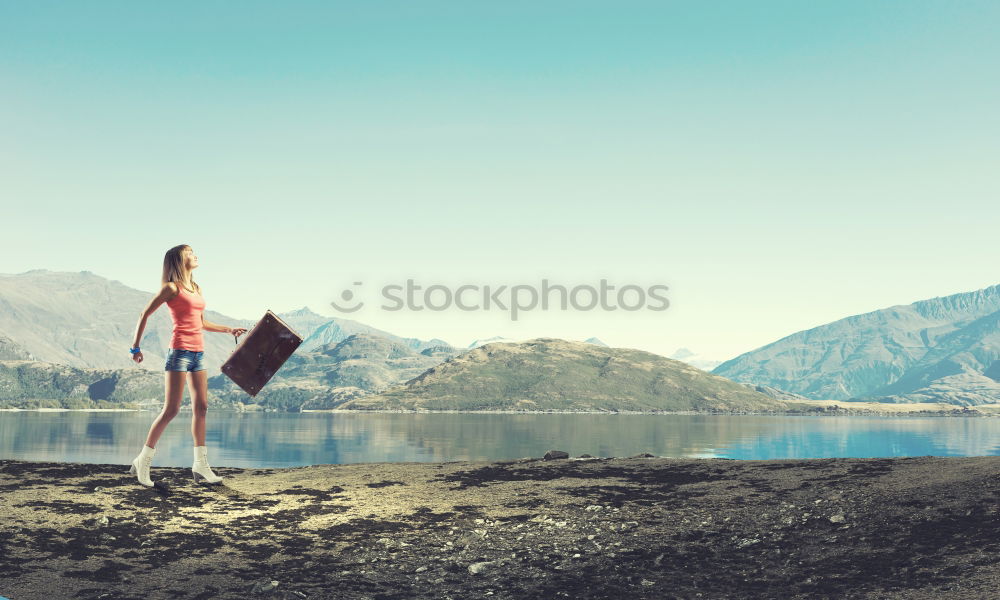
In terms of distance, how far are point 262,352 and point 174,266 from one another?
2.51m

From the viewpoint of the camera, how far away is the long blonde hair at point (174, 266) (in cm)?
1572

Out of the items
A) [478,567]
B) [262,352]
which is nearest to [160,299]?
[262,352]

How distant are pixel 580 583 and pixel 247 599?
5670mm

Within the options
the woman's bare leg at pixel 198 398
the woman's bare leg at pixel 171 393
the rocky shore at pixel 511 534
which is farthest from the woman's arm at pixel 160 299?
the rocky shore at pixel 511 534

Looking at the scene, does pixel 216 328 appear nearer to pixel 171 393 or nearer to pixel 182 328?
pixel 182 328

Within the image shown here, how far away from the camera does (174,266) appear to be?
15.8m

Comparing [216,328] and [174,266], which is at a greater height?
[174,266]

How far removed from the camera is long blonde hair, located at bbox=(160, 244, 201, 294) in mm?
15719

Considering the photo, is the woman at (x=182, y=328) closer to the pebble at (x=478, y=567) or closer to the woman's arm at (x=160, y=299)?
the woman's arm at (x=160, y=299)

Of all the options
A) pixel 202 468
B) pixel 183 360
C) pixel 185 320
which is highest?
pixel 185 320

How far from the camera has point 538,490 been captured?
2047 centimetres

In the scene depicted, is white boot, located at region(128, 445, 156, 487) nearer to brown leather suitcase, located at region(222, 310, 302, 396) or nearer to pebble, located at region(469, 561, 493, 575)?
brown leather suitcase, located at region(222, 310, 302, 396)

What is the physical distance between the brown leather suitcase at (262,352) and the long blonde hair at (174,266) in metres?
1.84

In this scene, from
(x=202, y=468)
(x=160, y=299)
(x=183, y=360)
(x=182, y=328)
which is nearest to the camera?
(x=160, y=299)
